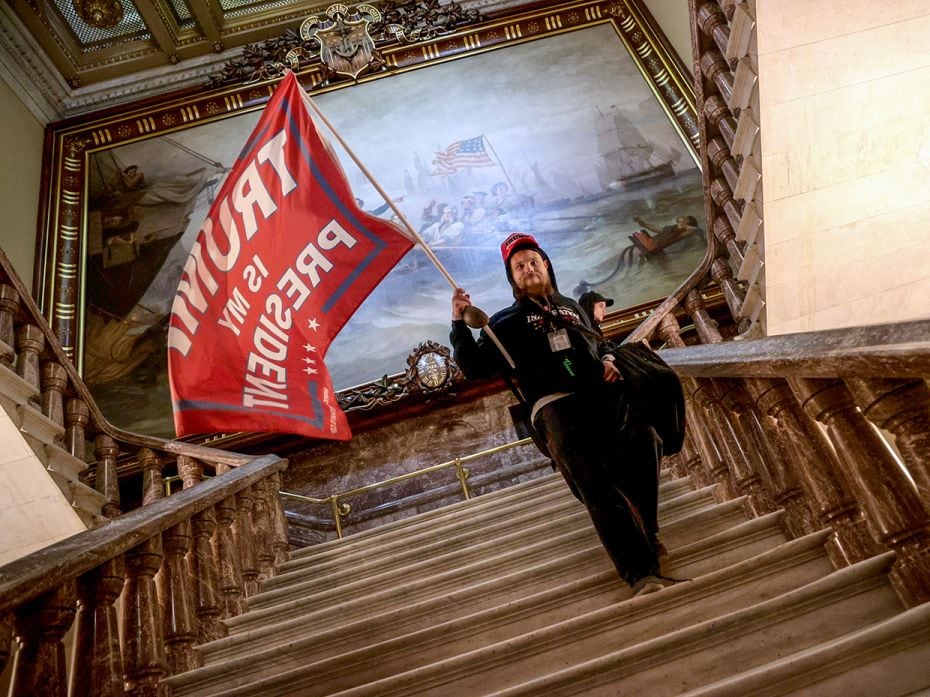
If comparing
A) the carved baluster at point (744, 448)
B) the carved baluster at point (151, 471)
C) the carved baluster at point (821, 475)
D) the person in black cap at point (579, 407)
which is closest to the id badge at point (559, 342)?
the person in black cap at point (579, 407)

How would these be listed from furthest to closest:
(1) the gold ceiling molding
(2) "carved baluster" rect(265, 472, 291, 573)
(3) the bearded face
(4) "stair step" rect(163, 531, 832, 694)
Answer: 1. (1) the gold ceiling molding
2. (2) "carved baluster" rect(265, 472, 291, 573)
3. (3) the bearded face
4. (4) "stair step" rect(163, 531, 832, 694)

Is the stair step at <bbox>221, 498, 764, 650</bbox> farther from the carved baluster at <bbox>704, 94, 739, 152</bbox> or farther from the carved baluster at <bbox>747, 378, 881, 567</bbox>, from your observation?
the carved baluster at <bbox>704, 94, 739, 152</bbox>

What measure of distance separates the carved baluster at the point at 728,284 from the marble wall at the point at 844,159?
281 mm

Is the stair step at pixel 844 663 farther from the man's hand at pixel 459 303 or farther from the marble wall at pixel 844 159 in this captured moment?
the marble wall at pixel 844 159

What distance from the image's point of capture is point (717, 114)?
13.6 ft

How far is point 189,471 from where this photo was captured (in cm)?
452

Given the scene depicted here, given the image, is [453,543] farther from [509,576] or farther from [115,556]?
[115,556]

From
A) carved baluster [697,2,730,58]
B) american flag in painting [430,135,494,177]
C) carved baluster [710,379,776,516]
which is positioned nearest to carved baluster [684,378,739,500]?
carved baluster [710,379,776,516]

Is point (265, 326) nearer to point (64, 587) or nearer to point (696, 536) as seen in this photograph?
point (64, 587)

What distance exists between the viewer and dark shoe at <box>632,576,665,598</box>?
227 cm

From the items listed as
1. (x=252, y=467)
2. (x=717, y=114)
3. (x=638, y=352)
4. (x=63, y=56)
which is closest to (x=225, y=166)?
(x=63, y=56)

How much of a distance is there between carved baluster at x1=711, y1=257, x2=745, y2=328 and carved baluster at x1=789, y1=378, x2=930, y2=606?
2724mm

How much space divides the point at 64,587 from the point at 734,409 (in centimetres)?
219

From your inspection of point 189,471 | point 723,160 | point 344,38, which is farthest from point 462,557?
point 344,38
